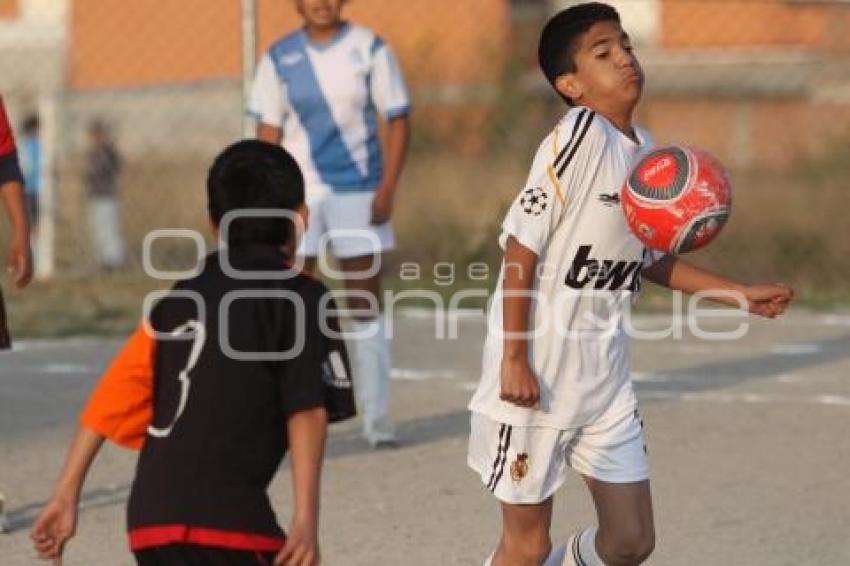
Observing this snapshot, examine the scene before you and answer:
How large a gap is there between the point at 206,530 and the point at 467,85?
48.5 ft

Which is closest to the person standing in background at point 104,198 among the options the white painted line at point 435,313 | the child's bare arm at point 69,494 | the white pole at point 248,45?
the white painted line at point 435,313

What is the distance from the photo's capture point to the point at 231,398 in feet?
16.4

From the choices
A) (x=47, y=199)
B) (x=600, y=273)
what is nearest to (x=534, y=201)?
(x=600, y=273)

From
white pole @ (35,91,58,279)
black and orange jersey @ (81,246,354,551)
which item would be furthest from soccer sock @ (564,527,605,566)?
white pole @ (35,91,58,279)

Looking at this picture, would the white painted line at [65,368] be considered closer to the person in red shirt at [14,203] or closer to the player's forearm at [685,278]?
the person in red shirt at [14,203]

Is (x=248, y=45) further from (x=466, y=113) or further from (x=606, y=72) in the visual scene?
(x=606, y=72)

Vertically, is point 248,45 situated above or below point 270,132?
below

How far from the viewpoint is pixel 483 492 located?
8742 millimetres

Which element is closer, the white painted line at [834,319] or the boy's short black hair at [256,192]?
the boy's short black hair at [256,192]

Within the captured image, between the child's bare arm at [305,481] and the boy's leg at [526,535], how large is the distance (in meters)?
1.35

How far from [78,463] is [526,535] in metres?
1.62

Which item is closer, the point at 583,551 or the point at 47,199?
the point at 583,551

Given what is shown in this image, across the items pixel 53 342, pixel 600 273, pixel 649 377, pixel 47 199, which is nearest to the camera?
pixel 600 273

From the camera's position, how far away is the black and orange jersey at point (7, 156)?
796 cm
